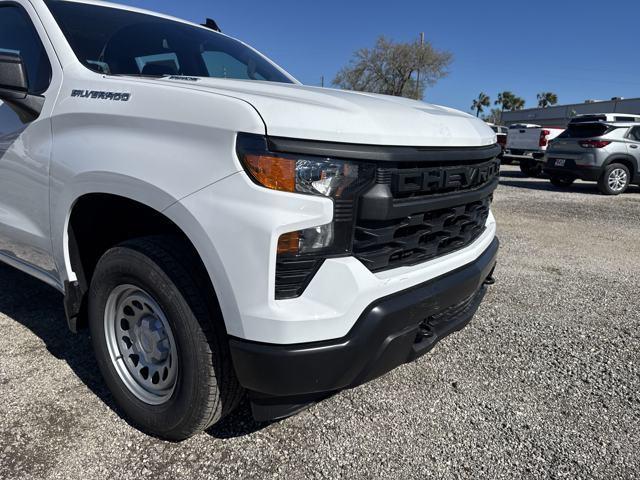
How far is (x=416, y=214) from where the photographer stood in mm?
1871

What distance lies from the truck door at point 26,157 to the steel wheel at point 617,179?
463 inches

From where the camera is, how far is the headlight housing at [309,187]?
5.16ft

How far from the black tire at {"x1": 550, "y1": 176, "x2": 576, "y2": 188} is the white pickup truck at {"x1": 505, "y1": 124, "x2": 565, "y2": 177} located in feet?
3.89

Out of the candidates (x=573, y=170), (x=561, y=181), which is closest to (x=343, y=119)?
(x=573, y=170)

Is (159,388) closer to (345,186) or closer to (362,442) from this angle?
(362,442)

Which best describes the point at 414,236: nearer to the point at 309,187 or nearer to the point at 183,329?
the point at 309,187

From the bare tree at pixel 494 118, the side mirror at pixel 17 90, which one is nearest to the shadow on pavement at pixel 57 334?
the side mirror at pixel 17 90

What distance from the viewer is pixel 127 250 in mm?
1968

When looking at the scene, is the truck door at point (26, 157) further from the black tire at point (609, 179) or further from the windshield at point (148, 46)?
the black tire at point (609, 179)

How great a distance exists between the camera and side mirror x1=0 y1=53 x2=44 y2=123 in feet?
7.14

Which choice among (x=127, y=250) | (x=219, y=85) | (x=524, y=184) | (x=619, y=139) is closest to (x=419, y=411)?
(x=127, y=250)

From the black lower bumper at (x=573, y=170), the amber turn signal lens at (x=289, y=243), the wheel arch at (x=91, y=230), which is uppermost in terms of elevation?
the black lower bumper at (x=573, y=170)

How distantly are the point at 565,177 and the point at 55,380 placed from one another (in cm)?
1214

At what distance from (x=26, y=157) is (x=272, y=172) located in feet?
5.12
